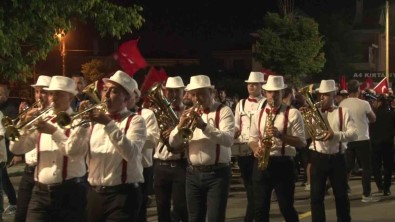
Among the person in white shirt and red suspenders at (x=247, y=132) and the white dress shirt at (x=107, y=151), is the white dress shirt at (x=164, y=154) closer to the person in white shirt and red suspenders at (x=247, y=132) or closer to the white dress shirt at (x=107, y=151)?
the person in white shirt and red suspenders at (x=247, y=132)

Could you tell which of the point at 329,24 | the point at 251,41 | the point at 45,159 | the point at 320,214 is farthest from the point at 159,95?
the point at 251,41

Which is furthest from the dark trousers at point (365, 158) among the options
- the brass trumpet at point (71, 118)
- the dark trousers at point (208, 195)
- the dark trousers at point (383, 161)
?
the brass trumpet at point (71, 118)

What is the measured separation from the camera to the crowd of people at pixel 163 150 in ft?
21.8

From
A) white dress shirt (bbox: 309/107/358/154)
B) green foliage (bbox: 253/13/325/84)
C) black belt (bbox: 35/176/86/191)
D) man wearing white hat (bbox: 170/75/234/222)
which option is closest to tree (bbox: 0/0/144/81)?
man wearing white hat (bbox: 170/75/234/222)

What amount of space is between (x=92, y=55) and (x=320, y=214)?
53.3 meters

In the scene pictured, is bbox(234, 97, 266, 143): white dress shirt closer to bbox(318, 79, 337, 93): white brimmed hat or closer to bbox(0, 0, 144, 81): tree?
bbox(318, 79, 337, 93): white brimmed hat

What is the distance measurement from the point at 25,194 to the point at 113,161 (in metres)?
2.01

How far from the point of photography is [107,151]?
21.7 ft

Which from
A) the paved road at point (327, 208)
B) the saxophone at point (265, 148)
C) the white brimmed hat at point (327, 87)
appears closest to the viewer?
the saxophone at point (265, 148)

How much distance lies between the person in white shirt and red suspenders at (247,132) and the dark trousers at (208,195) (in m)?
2.36

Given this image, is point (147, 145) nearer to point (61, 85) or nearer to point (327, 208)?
point (61, 85)

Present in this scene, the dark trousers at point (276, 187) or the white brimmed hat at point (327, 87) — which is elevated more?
the white brimmed hat at point (327, 87)

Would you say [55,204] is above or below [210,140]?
below

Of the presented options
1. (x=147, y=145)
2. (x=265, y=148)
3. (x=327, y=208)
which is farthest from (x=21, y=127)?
(x=327, y=208)
